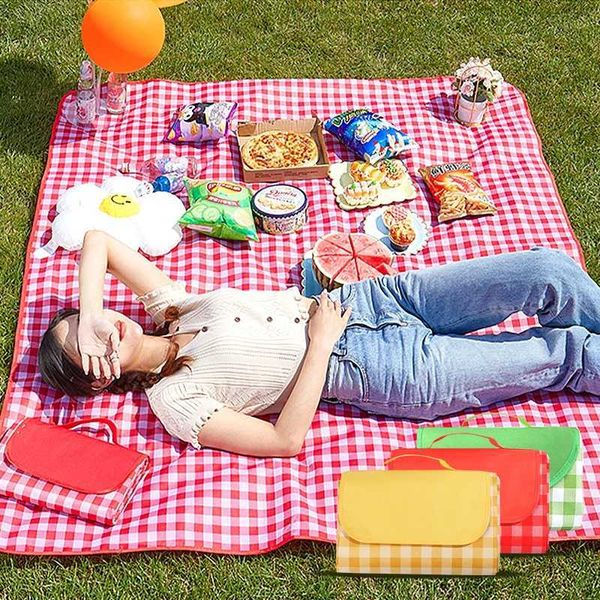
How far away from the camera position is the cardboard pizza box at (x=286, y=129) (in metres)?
5.04

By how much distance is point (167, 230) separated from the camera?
15.4ft

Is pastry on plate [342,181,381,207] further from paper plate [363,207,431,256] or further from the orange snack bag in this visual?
the orange snack bag

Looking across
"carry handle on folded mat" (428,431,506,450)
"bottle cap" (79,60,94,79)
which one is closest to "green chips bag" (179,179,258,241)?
"bottle cap" (79,60,94,79)

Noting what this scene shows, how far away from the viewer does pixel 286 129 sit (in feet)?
17.5

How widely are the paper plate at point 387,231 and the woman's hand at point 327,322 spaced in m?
0.87

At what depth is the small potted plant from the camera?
533 centimetres

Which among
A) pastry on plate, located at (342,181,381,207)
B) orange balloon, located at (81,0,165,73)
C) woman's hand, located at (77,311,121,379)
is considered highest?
orange balloon, located at (81,0,165,73)

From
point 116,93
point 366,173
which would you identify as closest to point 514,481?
point 366,173

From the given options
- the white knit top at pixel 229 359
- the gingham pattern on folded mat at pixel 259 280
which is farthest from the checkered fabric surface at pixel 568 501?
the white knit top at pixel 229 359

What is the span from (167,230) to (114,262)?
0.73 m

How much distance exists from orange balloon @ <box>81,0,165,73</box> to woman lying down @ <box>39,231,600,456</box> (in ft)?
4.41

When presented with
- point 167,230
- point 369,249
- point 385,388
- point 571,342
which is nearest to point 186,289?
point 167,230

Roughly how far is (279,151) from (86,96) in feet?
4.02

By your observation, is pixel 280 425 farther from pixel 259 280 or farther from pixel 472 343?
pixel 259 280
